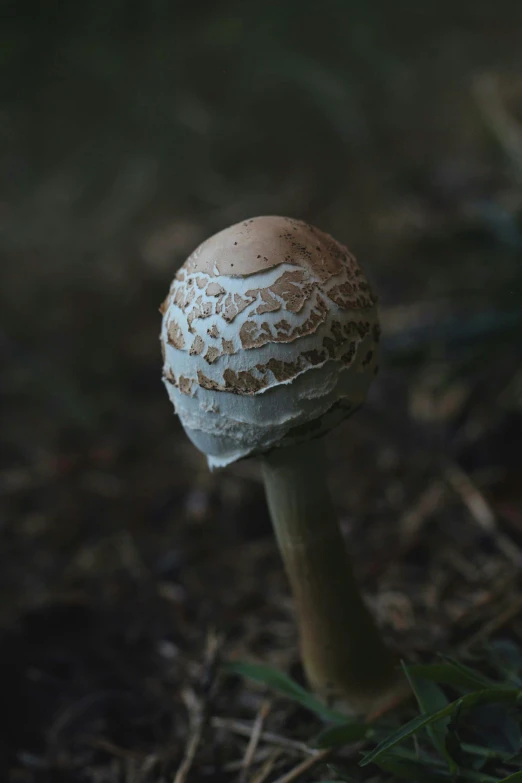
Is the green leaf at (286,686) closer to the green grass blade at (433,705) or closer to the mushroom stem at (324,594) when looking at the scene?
the mushroom stem at (324,594)

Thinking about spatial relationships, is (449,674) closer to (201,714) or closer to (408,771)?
(408,771)

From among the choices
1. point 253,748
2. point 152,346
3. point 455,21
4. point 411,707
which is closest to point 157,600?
point 253,748

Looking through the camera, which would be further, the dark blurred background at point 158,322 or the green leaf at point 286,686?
the dark blurred background at point 158,322

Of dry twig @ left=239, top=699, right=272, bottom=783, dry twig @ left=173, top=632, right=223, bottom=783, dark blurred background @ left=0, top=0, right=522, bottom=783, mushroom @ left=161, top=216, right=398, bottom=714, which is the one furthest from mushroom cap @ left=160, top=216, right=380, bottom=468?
dark blurred background @ left=0, top=0, right=522, bottom=783

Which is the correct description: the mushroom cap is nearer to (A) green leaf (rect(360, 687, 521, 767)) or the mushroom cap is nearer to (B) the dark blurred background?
(A) green leaf (rect(360, 687, 521, 767))

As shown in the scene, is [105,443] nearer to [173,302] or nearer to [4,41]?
[173,302]

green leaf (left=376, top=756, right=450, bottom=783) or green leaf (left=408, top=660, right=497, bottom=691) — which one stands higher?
green leaf (left=408, top=660, right=497, bottom=691)

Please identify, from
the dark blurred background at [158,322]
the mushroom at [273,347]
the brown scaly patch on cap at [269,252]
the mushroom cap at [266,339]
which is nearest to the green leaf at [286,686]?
the dark blurred background at [158,322]

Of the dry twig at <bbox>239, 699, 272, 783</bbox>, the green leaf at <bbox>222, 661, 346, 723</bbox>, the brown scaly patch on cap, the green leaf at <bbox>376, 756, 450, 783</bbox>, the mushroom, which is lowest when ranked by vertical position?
the dry twig at <bbox>239, 699, 272, 783</bbox>
